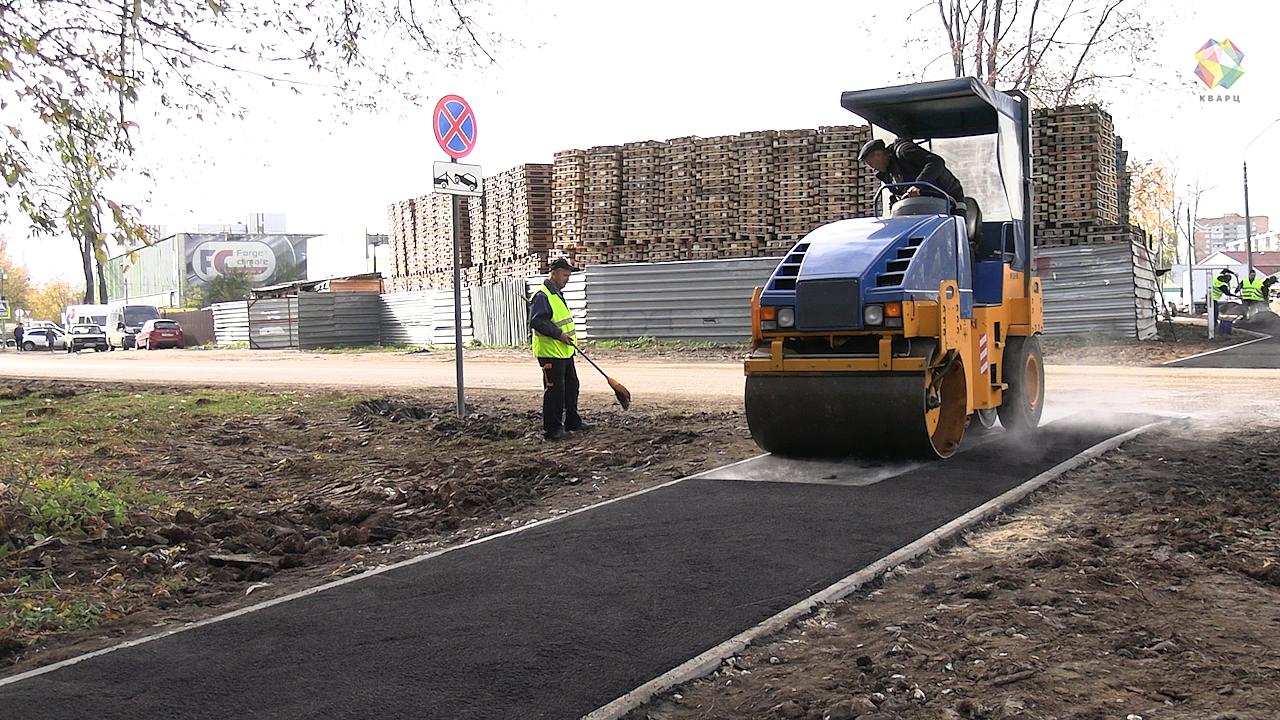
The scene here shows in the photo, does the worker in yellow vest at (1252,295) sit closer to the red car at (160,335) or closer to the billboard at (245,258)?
the red car at (160,335)

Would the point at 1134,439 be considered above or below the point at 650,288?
below

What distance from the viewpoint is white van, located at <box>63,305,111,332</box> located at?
163 feet

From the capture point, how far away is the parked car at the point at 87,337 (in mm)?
45875

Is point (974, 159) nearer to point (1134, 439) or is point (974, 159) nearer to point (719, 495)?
point (1134, 439)

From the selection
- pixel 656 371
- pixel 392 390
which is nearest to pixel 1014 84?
pixel 656 371

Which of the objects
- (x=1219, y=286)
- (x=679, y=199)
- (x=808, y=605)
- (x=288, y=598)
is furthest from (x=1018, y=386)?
(x=1219, y=286)

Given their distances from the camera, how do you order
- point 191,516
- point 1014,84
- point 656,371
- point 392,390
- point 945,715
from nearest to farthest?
point 945,715 → point 191,516 → point 392,390 → point 656,371 → point 1014,84

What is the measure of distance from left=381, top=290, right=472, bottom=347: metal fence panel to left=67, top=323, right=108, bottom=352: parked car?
57.1 feet

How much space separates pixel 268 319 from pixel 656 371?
79.1 ft

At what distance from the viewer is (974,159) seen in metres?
9.57

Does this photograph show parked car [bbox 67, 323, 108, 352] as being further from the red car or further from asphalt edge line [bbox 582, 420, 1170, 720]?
asphalt edge line [bbox 582, 420, 1170, 720]

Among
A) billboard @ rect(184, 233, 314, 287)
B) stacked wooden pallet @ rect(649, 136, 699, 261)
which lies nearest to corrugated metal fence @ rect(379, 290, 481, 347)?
stacked wooden pallet @ rect(649, 136, 699, 261)

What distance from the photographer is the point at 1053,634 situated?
4273mm

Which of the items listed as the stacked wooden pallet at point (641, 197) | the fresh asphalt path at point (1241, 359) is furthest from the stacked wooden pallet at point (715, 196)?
the fresh asphalt path at point (1241, 359)
